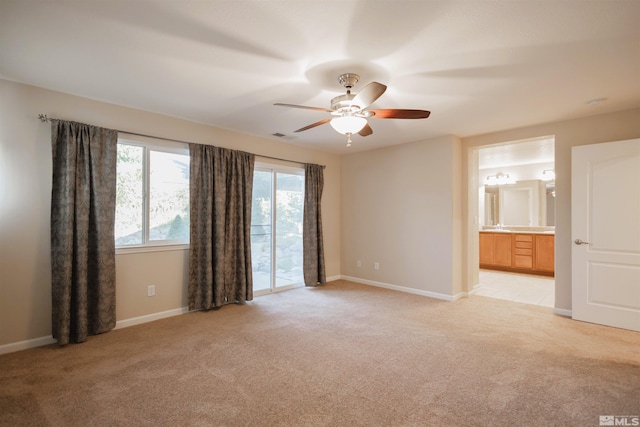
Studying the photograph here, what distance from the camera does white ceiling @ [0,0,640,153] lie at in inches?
72.6

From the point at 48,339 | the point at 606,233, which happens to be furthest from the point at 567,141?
the point at 48,339

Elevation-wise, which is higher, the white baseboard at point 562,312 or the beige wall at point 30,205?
the beige wall at point 30,205

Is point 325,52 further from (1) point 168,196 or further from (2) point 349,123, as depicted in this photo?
(1) point 168,196

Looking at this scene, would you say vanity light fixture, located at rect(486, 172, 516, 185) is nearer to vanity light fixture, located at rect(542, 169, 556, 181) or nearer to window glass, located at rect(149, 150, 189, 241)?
vanity light fixture, located at rect(542, 169, 556, 181)

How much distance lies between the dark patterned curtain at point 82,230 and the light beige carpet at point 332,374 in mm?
253

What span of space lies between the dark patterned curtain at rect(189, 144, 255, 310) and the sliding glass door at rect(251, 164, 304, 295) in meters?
0.41

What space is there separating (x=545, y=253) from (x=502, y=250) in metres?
0.78

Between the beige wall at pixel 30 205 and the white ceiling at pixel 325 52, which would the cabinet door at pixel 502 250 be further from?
the beige wall at pixel 30 205

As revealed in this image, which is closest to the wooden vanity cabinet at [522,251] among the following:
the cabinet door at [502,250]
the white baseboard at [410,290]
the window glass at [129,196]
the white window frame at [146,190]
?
the cabinet door at [502,250]

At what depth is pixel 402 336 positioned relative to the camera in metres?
3.20

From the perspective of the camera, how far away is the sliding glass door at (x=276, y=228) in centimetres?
486

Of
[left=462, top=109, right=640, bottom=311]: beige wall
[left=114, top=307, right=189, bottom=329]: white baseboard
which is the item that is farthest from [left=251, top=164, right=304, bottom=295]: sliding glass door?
[left=462, top=109, right=640, bottom=311]: beige wall

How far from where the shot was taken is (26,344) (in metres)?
2.89

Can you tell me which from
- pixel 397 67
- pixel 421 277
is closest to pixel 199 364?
pixel 397 67
